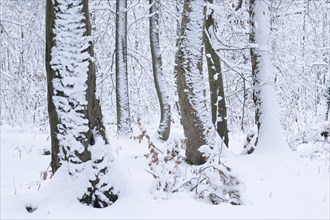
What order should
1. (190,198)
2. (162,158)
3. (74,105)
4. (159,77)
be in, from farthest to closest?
(159,77), (162,158), (190,198), (74,105)

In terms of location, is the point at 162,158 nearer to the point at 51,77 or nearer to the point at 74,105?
the point at 74,105

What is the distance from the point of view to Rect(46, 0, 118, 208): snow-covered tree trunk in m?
4.08

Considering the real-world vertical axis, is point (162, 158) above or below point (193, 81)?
below

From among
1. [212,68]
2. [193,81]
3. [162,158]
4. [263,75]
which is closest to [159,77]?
[212,68]

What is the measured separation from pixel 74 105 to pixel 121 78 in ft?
28.3

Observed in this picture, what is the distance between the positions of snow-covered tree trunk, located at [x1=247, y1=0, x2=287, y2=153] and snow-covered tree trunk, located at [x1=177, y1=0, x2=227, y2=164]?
175 cm

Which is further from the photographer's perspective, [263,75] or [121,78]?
[121,78]

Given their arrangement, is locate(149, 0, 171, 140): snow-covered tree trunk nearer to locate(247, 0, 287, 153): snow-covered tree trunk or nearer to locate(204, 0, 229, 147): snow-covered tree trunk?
locate(204, 0, 229, 147): snow-covered tree trunk

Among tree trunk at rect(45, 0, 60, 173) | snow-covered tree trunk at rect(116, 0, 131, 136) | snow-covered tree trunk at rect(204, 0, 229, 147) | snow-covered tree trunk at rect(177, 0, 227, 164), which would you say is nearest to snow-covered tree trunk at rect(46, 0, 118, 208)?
tree trunk at rect(45, 0, 60, 173)

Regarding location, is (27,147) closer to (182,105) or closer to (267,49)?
(182,105)

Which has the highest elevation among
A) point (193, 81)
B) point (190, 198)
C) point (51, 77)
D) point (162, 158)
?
point (51, 77)

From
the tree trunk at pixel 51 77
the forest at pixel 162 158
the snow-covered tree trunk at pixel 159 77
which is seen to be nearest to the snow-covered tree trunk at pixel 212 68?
the forest at pixel 162 158

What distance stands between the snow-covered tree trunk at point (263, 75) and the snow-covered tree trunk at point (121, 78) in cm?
488

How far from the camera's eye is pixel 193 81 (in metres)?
7.53
